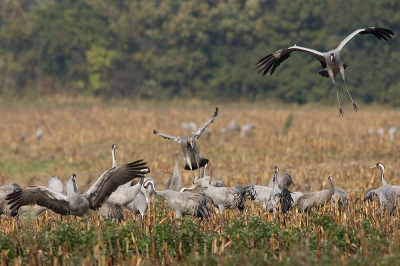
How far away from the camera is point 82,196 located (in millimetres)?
8812

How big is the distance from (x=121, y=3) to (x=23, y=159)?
3187 centimetres

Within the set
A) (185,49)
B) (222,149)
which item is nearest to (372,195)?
(222,149)

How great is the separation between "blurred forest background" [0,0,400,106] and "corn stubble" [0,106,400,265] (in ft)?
41.0

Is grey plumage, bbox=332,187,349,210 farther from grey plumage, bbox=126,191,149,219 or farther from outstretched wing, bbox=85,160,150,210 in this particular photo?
outstretched wing, bbox=85,160,150,210

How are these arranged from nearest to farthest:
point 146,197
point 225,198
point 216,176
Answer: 1. point 225,198
2. point 146,197
3. point 216,176

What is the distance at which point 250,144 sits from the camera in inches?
765

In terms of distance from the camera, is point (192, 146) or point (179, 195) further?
point (192, 146)

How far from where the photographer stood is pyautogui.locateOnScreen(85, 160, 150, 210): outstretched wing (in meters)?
8.70

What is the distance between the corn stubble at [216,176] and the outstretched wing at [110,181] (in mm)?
452

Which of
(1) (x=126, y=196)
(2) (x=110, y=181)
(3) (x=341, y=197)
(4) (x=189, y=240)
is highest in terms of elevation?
(2) (x=110, y=181)

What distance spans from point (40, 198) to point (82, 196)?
1.83 feet

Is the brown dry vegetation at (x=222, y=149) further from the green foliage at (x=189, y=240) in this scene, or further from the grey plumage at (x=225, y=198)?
the green foliage at (x=189, y=240)

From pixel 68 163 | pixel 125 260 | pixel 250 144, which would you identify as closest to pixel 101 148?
pixel 68 163

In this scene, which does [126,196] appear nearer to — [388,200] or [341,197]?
[341,197]
